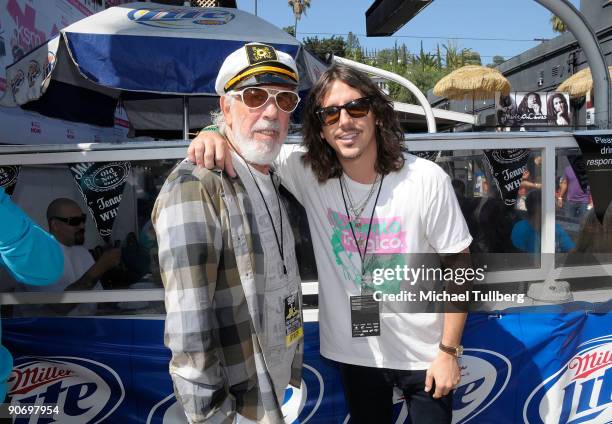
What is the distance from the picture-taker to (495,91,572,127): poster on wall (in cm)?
1162

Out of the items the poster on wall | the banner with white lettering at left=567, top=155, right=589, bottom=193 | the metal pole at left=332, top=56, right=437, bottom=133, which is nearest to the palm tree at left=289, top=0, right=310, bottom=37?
the poster on wall

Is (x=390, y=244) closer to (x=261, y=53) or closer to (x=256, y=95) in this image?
(x=256, y=95)

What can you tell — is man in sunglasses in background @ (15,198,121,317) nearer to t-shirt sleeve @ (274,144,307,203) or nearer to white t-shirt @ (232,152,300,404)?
t-shirt sleeve @ (274,144,307,203)

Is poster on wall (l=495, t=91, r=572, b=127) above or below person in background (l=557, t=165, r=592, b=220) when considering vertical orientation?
above

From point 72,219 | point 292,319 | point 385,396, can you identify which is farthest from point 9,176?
point 385,396

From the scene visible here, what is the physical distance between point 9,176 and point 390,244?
206cm

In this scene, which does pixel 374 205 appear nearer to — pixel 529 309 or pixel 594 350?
pixel 529 309

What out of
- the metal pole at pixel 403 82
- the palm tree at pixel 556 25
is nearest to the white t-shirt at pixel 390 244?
the metal pole at pixel 403 82

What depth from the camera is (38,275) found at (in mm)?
1883

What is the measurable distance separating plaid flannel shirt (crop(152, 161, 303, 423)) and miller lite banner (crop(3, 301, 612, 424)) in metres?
0.95

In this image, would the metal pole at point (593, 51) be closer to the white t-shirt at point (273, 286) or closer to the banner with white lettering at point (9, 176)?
the white t-shirt at point (273, 286)

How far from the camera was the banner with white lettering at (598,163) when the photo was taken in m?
2.69

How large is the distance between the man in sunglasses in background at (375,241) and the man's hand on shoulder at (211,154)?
482mm

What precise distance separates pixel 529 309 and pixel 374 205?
53.2 inches
